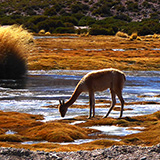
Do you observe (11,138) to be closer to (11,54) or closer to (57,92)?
(57,92)

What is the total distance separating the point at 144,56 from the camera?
114 feet

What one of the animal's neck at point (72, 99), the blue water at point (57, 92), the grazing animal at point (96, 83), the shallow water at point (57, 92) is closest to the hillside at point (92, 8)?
the shallow water at point (57, 92)

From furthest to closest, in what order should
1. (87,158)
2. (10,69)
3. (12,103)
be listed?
(10,69)
(12,103)
(87,158)

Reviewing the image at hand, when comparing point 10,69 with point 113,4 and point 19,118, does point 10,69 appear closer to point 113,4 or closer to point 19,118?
point 19,118

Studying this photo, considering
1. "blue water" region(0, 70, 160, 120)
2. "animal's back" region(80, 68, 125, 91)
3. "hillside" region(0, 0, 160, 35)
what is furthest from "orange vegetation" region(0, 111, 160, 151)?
"hillside" region(0, 0, 160, 35)

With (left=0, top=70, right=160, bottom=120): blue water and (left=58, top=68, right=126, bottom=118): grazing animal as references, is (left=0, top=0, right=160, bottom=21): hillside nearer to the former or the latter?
(left=0, top=70, right=160, bottom=120): blue water

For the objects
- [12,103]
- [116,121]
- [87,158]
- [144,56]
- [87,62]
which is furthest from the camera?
[144,56]

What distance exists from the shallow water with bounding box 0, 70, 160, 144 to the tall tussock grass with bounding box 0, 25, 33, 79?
97 cm

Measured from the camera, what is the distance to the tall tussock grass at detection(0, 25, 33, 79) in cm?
2345

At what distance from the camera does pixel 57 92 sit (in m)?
18.9

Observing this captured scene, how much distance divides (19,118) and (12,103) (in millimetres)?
3304

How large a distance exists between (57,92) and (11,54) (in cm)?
583

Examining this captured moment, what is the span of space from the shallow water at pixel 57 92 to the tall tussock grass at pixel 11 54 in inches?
38.3

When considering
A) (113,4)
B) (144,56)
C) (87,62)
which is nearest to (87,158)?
(87,62)
